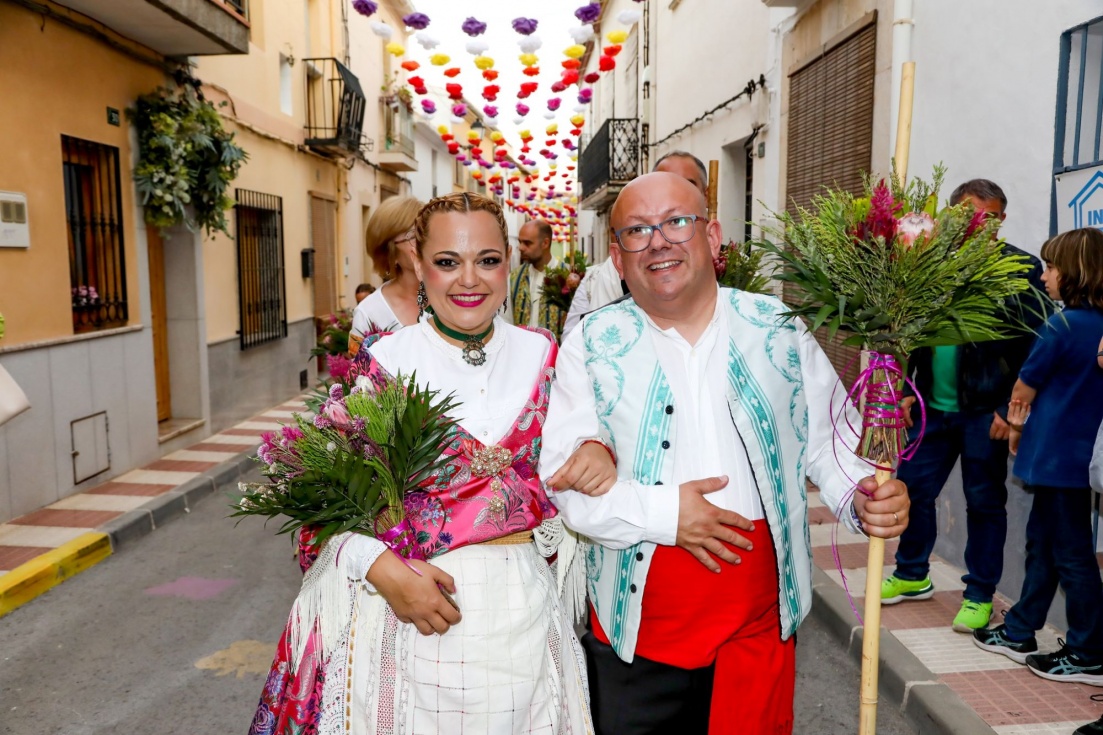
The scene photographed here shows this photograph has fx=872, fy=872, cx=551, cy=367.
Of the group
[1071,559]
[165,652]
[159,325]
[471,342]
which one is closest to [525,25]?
[159,325]

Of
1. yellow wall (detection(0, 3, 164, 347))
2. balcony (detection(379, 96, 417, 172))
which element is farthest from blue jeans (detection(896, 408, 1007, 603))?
Answer: balcony (detection(379, 96, 417, 172))

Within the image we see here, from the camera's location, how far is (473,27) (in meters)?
12.7

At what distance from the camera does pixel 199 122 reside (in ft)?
28.2

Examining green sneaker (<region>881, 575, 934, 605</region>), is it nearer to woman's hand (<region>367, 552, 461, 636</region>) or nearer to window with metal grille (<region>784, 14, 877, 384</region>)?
window with metal grille (<region>784, 14, 877, 384</region>)

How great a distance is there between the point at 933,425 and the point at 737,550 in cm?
269

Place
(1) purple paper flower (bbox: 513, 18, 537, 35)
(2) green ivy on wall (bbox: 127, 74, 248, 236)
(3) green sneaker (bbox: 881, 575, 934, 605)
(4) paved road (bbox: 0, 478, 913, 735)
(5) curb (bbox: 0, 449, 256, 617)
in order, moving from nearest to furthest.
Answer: (4) paved road (bbox: 0, 478, 913, 735) → (3) green sneaker (bbox: 881, 575, 934, 605) → (5) curb (bbox: 0, 449, 256, 617) → (2) green ivy on wall (bbox: 127, 74, 248, 236) → (1) purple paper flower (bbox: 513, 18, 537, 35)

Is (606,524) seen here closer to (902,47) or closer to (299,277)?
(902,47)

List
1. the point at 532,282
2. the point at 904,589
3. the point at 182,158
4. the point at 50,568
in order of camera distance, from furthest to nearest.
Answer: the point at 182,158 < the point at 532,282 < the point at 50,568 < the point at 904,589

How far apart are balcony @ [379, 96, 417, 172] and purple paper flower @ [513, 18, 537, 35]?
743 cm

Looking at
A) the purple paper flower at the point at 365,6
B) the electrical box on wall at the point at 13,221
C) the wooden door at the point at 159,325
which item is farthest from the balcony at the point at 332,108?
the electrical box on wall at the point at 13,221

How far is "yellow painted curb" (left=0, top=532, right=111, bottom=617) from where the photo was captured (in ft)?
16.4

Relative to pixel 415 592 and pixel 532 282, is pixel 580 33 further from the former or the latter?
pixel 415 592

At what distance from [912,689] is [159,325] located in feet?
26.9

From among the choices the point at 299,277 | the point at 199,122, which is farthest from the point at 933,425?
the point at 299,277
